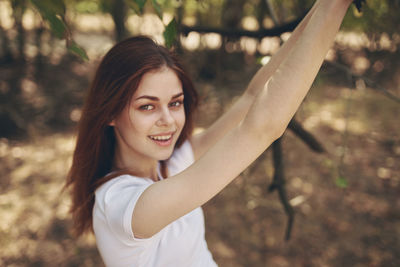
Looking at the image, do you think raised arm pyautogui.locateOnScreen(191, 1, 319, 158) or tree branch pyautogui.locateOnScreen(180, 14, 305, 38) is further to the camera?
tree branch pyautogui.locateOnScreen(180, 14, 305, 38)

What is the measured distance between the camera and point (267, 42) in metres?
8.94

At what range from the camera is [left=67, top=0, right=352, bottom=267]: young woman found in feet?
3.17

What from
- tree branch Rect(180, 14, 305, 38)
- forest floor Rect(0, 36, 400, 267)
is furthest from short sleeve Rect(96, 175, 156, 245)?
forest floor Rect(0, 36, 400, 267)

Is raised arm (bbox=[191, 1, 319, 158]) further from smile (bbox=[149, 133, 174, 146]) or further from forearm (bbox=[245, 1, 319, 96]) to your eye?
smile (bbox=[149, 133, 174, 146])

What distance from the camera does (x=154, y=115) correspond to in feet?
4.58

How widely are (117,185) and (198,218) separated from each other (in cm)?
46

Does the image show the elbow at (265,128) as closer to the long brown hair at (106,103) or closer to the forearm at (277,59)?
the forearm at (277,59)

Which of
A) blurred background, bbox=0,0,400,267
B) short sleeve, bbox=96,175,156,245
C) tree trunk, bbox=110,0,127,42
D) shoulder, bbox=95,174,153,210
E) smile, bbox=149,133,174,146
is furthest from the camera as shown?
tree trunk, bbox=110,0,127,42

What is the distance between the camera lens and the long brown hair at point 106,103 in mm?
1384

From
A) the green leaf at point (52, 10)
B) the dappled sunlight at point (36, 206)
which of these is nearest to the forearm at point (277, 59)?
the green leaf at point (52, 10)

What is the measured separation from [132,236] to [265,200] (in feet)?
11.0

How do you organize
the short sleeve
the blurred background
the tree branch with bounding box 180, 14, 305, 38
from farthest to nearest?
the blurred background → the tree branch with bounding box 180, 14, 305, 38 → the short sleeve

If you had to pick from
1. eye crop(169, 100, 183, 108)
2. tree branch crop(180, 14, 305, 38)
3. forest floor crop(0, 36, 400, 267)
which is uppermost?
tree branch crop(180, 14, 305, 38)

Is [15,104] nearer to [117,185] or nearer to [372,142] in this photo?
[117,185]
